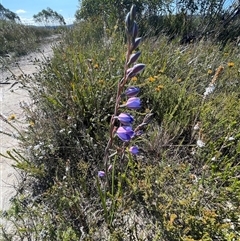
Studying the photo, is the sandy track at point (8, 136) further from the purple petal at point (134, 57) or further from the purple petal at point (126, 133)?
the purple petal at point (134, 57)

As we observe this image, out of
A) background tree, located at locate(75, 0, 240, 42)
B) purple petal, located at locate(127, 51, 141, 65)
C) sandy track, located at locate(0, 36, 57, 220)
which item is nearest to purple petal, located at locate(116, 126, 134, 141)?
purple petal, located at locate(127, 51, 141, 65)

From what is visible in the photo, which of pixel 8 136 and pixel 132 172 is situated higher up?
pixel 132 172

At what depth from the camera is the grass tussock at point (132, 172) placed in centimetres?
117

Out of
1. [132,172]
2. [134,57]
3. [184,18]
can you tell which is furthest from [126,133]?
[184,18]

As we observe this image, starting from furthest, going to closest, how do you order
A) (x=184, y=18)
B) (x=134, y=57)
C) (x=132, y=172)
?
1. (x=184, y=18)
2. (x=132, y=172)
3. (x=134, y=57)

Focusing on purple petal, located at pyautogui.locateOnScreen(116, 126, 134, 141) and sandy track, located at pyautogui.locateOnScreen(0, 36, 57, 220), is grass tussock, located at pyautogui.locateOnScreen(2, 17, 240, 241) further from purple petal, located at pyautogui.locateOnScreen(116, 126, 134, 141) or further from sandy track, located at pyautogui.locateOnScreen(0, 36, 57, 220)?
purple petal, located at pyautogui.locateOnScreen(116, 126, 134, 141)

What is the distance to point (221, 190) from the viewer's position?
1356 millimetres

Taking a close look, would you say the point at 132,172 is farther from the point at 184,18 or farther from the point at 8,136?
the point at 184,18

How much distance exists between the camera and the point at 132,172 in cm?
133

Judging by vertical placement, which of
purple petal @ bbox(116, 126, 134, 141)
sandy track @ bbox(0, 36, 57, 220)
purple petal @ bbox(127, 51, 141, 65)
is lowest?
sandy track @ bbox(0, 36, 57, 220)

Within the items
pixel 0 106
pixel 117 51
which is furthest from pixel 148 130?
pixel 0 106

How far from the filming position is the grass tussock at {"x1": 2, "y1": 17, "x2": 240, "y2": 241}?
1166mm

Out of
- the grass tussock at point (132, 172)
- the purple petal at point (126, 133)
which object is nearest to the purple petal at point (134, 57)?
the purple petal at point (126, 133)

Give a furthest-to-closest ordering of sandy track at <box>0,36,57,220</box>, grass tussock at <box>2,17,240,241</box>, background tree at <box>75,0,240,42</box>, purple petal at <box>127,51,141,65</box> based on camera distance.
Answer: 1. background tree at <box>75,0,240,42</box>
2. sandy track at <box>0,36,57,220</box>
3. grass tussock at <box>2,17,240,241</box>
4. purple petal at <box>127,51,141,65</box>
